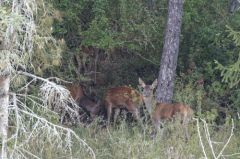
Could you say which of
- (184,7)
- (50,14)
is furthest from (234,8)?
(50,14)

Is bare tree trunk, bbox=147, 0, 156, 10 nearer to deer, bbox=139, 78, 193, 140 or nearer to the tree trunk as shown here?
the tree trunk

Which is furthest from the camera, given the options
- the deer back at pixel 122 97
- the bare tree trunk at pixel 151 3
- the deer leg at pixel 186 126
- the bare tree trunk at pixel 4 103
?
the bare tree trunk at pixel 151 3

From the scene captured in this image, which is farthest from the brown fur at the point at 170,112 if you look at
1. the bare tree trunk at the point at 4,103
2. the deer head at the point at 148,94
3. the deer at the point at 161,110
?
the bare tree trunk at the point at 4,103

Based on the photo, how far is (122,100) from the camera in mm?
17906

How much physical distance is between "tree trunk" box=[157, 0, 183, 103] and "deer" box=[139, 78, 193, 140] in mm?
417

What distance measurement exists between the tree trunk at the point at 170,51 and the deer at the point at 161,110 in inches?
16.4

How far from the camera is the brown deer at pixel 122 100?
56.6ft

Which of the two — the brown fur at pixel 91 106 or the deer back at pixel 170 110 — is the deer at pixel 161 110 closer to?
the deer back at pixel 170 110

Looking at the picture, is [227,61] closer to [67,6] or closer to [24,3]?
[67,6]

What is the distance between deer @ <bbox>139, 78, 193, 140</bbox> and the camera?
1545 cm

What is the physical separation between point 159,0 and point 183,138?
5.36 m

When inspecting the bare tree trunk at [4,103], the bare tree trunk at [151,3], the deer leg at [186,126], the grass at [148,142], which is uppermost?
the bare tree trunk at [151,3]

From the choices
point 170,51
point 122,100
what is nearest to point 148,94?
point 170,51

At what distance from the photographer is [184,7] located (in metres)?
18.5
